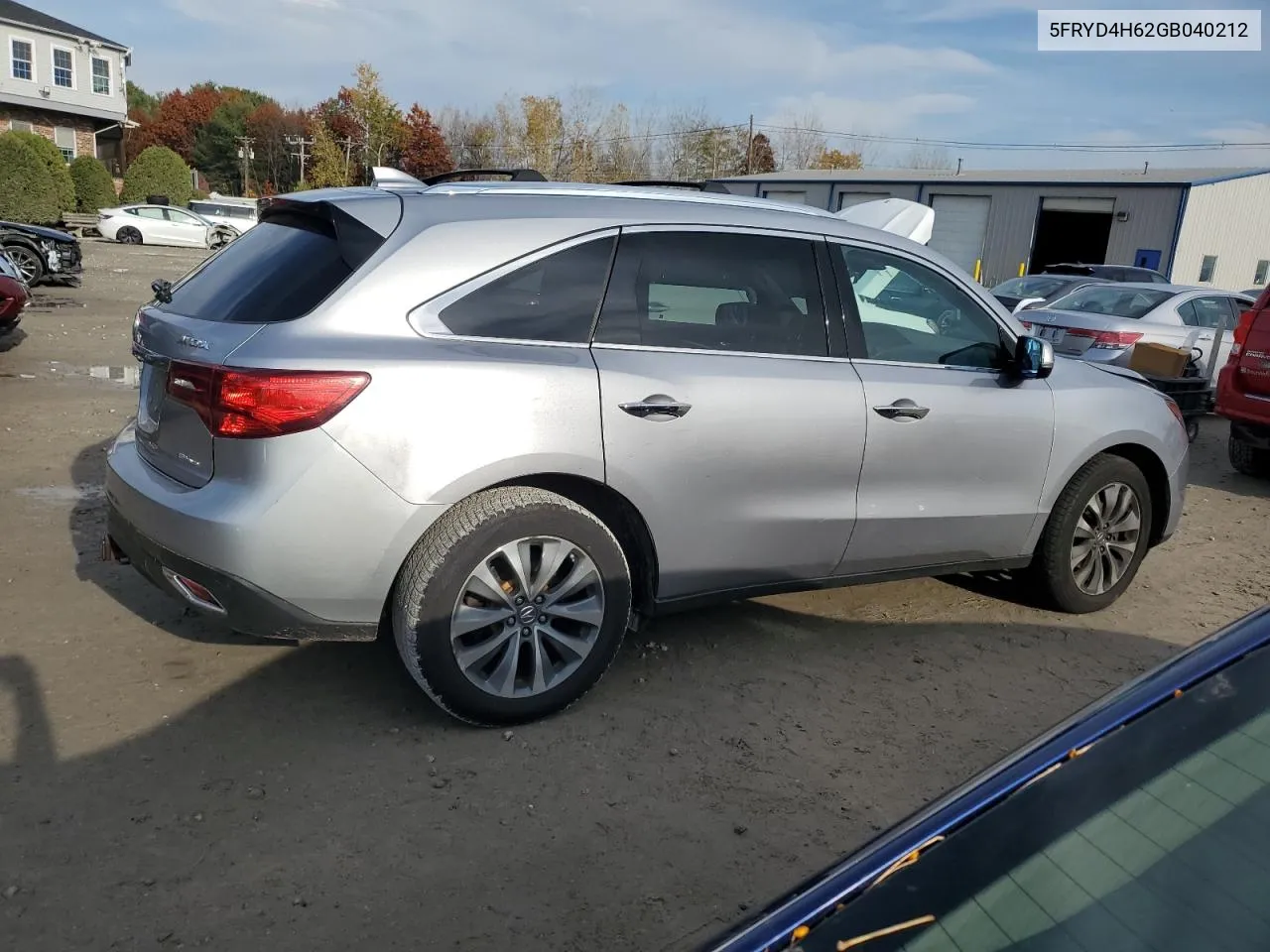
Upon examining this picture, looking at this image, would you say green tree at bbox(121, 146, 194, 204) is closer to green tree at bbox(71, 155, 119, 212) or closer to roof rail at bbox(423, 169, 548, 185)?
green tree at bbox(71, 155, 119, 212)

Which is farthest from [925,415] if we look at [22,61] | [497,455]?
[22,61]

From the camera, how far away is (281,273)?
11.5ft

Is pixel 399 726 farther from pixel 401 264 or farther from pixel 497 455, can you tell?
pixel 401 264

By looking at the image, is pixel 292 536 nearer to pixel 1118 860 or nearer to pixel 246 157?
pixel 1118 860

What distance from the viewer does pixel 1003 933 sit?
1.37 metres

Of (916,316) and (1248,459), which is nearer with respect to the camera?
(916,316)

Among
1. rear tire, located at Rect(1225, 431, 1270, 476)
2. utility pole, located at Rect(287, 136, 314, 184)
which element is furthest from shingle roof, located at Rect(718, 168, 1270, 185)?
utility pole, located at Rect(287, 136, 314, 184)

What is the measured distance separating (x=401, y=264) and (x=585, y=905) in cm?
208

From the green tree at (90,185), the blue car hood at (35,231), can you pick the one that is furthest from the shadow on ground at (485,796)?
the green tree at (90,185)

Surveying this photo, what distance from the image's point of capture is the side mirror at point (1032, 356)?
171 inches

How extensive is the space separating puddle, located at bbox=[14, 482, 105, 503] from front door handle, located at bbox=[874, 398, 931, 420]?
15.1 ft

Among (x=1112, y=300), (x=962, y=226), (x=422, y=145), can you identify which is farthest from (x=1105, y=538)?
(x=422, y=145)

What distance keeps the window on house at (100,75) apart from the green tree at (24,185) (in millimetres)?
17677

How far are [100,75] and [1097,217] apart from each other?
44.7 metres
